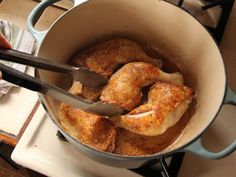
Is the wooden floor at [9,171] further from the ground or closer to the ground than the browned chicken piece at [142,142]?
closer to the ground

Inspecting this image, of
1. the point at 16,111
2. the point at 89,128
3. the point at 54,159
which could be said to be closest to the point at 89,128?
the point at 89,128

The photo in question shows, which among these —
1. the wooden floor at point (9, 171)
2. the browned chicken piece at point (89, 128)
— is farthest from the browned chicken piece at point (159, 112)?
the wooden floor at point (9, 171)

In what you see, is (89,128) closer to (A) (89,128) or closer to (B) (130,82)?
(A) (89,128)

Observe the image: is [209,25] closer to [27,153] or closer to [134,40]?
[134,40]

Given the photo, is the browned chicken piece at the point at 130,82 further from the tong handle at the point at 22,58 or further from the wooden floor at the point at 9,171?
the wooden floor at the point at 9,171

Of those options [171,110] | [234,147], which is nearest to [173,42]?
[171,110]
